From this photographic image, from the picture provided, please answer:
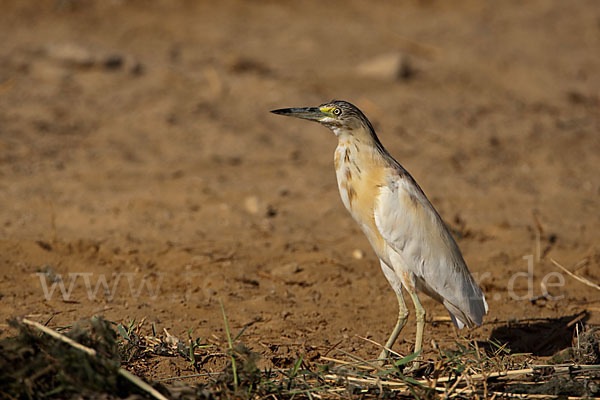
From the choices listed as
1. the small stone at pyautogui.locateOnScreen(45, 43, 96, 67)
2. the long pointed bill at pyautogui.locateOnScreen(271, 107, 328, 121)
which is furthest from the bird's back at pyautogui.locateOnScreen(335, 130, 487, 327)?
the small stone at pyautogui.locateOnScreen(45, 43, 96, 67)

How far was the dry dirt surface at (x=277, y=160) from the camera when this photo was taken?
4.82 meters

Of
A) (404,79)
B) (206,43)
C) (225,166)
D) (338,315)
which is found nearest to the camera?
(338,315)

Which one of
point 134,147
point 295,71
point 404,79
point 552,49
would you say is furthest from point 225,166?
point 552,49

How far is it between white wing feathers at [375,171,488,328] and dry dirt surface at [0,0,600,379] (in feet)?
1.47

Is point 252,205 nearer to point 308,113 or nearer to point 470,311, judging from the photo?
point 308,113

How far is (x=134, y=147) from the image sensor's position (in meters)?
7.74

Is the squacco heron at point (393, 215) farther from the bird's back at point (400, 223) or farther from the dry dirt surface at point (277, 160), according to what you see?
the dry dirt surface at point (277, 160)

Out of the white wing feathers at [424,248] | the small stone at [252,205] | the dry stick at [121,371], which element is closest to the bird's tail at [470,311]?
the white wing feathers at [424,248]

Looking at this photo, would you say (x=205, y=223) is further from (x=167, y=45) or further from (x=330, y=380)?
(x=167, y=45)

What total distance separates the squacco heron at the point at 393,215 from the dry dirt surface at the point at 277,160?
51cm

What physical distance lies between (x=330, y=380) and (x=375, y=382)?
223mm

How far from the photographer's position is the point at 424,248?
4.06 metres

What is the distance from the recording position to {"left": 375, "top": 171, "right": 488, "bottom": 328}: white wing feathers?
156 inches

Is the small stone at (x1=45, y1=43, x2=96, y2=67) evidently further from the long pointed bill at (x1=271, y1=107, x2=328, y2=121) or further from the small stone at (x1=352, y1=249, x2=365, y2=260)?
the long pointed bill at (x1=271, y1=107, x2=328, y2=121)
